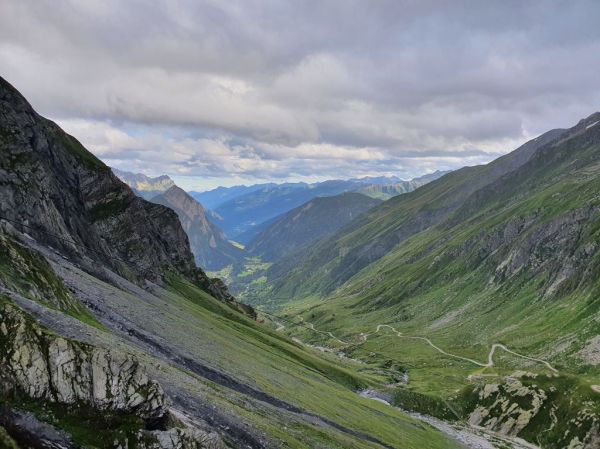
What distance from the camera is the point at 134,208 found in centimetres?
15175

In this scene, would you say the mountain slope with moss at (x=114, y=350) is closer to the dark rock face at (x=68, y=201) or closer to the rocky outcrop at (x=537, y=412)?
the dark rock face at (x=68, y=201)

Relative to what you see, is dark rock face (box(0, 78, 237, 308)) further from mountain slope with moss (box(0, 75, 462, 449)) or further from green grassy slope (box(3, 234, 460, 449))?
green grassy slope (box(3, 234, 460, 449))

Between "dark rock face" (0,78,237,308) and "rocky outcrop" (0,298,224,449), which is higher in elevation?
"dark rock face" (0,78,237,308)

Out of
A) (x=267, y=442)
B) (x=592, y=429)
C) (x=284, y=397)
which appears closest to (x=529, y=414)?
(x=592, y=429)

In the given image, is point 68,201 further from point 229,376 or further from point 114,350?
point 114,350

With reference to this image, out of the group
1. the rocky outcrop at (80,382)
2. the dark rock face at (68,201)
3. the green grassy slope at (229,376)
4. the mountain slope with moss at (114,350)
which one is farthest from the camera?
the dark rock face at (68,201)

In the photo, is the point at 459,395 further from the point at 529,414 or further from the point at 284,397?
the point at 284,397

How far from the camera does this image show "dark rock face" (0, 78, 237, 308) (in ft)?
294

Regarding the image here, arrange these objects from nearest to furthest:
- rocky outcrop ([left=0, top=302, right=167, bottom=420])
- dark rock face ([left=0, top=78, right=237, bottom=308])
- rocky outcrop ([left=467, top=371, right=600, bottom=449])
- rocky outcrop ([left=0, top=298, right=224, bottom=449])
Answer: rocky outcrop ([left=0, top=298, right=224, bottom=449]) < rocky outcrop ([left=0, top=302, right=167, bottom=420]) < dark rock face ([left=0, top=78, right=237, bottom=308]) < rocky outcrop ([left=467, top=371, right=600, bottom=449])

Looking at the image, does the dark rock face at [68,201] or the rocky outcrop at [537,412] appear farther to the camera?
the rocky outcrop at [537,412]

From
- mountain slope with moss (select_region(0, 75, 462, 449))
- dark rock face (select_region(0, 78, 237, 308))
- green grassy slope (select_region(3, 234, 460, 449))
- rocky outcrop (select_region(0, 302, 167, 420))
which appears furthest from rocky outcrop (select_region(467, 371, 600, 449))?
rocky outcrop (select_region(0, 302, 167, 420))

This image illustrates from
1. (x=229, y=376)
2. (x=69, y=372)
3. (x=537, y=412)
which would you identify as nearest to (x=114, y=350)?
(x=69, y=372)

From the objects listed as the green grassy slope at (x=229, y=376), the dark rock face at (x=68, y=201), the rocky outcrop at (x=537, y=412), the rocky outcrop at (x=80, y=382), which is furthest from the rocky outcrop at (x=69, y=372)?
the rocky outcrop at (x=537, y=412)

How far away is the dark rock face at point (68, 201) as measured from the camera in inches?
3526
